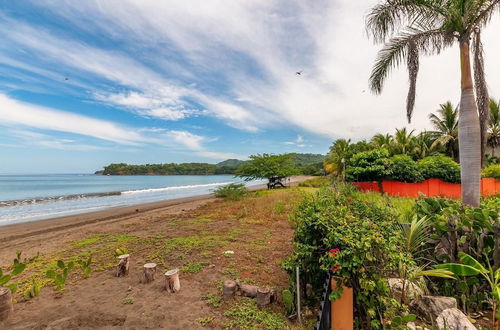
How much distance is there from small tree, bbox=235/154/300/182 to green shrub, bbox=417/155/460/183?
1042cm

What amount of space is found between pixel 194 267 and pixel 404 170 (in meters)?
15.8

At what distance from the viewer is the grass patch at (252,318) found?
9.66 feet

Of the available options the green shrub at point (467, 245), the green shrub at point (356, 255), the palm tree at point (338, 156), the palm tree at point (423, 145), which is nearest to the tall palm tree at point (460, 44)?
the green shrub at point (467, 245)

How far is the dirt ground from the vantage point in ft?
10.3

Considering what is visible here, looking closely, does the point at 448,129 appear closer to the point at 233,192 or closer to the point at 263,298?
the point at 233,192

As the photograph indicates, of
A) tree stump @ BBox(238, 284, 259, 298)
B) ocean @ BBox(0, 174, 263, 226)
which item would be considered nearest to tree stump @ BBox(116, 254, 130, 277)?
tree stump @ BBox(238, 284, 259, 298)

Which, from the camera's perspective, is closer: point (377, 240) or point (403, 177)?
point (377, 240)

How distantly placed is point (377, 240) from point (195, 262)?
393 cm

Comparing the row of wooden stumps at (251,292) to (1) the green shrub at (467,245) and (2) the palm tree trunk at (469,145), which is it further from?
(2) the palm tree trunk at (469,145)

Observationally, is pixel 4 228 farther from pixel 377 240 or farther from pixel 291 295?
pixel 377 240

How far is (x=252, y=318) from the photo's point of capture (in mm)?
3096

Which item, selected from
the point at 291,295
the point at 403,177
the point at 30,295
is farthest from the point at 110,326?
the point at 403,177

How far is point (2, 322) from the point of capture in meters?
3.16

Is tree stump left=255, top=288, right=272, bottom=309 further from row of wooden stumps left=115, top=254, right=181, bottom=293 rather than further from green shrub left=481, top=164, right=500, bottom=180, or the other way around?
green shrub left=481, top=164, right=500, bottom=180
